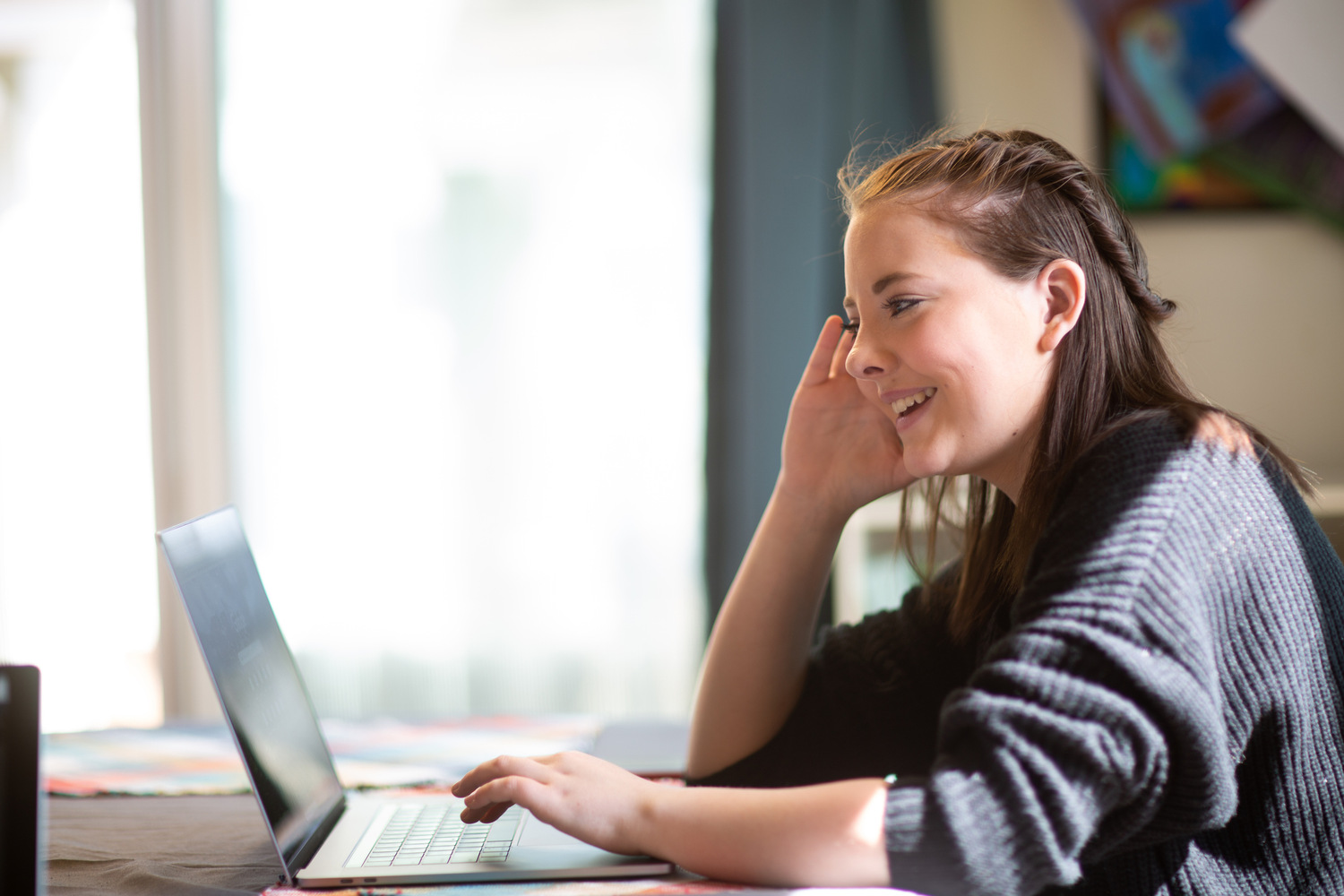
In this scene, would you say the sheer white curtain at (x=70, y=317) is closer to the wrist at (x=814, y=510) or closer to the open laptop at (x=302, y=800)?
the open laptop at (x=302, y=800)

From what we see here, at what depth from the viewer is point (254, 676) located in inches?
34.3

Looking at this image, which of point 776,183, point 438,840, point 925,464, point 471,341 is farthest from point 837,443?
point 471,341

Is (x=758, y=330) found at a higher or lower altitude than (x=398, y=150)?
lower

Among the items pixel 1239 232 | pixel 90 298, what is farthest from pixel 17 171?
pixel 1239 232

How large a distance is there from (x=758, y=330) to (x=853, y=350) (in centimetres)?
131

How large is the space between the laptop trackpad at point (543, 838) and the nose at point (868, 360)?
48 cm

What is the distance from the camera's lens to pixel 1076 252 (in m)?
0.94

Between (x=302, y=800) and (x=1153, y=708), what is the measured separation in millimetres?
662

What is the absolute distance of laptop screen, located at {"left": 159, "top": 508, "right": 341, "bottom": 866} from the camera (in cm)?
78

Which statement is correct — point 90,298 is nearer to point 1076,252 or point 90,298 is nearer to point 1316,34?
point 1076,252

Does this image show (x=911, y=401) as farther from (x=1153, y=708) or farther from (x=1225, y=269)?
(x=1225, y=269)

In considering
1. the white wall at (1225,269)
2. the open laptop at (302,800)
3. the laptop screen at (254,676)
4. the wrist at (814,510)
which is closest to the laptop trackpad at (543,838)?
the open laptop at (302,800)

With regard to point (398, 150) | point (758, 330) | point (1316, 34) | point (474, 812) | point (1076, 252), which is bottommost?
point (474, 812)

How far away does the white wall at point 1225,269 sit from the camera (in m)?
2.31
